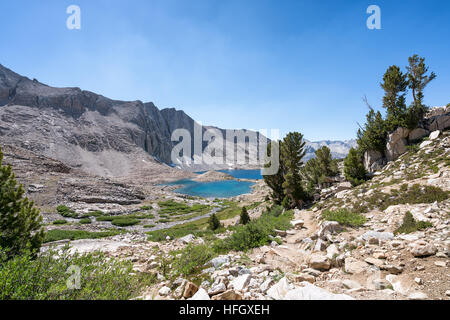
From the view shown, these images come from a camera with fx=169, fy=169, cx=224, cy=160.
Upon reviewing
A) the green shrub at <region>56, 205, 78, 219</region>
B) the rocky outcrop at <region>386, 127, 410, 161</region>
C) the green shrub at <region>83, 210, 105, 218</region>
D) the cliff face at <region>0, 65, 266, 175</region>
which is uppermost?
the cliff face at <region>0, 65, 266, 175</region>

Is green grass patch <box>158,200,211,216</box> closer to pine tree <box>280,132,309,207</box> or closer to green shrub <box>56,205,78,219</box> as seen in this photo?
green shrub <box>56,205,78,219</box>

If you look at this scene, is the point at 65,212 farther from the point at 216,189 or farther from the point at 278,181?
the point at 216,189

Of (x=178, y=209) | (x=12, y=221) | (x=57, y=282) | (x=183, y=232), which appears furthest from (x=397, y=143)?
(x=178, y=209)

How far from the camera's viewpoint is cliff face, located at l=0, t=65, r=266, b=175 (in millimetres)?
90062

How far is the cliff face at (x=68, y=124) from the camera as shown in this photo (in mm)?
90062

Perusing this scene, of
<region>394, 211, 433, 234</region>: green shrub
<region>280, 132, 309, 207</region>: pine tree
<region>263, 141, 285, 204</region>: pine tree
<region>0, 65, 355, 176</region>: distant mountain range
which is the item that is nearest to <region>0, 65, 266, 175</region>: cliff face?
<region>0, 65, 355, 176</region>: distant mountain range

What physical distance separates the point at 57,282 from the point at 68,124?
148 meters

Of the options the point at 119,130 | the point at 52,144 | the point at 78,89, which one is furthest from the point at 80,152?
the point at 78,89

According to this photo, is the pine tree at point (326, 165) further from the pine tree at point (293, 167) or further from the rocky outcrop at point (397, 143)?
the rocky outcrop at point (397, 143)

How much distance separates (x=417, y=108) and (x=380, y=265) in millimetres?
24487

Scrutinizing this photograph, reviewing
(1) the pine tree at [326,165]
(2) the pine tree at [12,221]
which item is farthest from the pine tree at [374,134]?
(2) the pine tree at [12,221]

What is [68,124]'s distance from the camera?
11144 centimetres

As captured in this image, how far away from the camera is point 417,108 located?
755 inches
